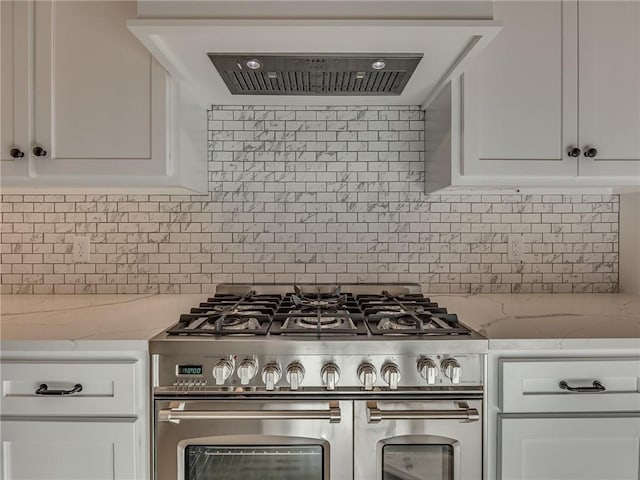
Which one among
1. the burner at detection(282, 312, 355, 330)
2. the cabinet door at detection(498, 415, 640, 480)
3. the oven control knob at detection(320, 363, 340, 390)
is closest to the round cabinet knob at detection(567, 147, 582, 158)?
the cabinet door at detection(498, 415, 640, 480)

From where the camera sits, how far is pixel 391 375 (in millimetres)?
1248

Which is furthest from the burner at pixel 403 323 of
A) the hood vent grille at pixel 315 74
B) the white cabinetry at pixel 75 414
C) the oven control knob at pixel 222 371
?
the hood vent grille at pixel 315 74

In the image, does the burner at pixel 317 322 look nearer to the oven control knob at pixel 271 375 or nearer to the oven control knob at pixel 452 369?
the oven control knob at pixel 271 375

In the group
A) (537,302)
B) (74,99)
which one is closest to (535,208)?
(537,302)

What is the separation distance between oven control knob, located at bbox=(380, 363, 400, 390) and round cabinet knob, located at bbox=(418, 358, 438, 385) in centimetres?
7

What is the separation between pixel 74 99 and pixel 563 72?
5.64 ft

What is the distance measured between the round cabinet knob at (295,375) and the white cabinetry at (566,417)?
56 centimetres

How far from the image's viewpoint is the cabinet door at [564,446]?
51.2 inches

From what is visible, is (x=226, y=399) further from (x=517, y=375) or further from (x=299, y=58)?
(x=299, y=58)

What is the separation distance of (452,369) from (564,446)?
0.41 meters

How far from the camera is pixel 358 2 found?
4.36 feet

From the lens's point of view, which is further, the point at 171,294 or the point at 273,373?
the point at 171,294

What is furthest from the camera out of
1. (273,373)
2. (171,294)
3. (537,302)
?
(171,294)

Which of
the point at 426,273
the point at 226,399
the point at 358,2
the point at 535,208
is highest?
the point at 358,2
